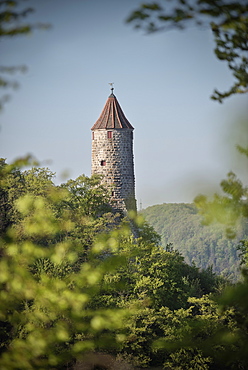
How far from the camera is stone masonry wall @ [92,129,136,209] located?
36125 mm

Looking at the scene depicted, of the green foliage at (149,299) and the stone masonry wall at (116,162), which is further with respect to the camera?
the stone masonry wall at (116,162)

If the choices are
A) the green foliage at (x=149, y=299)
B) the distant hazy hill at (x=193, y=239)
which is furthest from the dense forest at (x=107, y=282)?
the distant hazy hill at (x=193, y=239)

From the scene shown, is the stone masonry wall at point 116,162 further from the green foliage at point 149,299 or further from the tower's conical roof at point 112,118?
the green foliage at point 149,299

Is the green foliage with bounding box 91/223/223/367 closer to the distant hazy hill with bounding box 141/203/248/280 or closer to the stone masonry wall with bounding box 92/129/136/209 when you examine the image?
the stone masonry wall with bounding box 92/129/136/209

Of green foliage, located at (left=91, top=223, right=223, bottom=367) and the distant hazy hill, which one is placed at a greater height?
the distant hazy hill

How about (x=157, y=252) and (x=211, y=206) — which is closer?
(x=211, y=206)

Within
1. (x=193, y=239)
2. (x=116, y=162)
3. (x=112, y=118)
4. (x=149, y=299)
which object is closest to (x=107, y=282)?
(x=149, y=299)

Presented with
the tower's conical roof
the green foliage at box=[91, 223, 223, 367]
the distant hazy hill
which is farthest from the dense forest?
the distant hazy hill

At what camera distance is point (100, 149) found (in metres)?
36.4

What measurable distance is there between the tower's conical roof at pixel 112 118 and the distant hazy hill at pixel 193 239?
6077 cm

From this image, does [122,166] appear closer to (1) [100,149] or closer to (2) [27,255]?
(1) [100,149]

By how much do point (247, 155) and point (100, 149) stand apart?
31.0 m

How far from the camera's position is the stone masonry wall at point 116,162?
36.1 m

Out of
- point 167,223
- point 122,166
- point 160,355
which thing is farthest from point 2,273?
point 167,223
